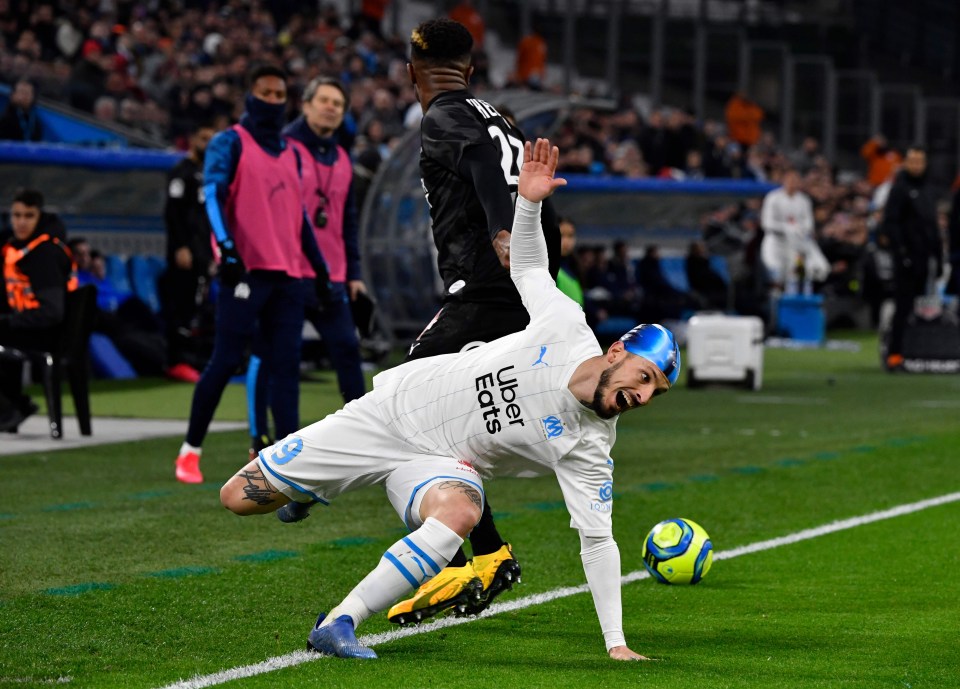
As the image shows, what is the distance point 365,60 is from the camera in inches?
1193

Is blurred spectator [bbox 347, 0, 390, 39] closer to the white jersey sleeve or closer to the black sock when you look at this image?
the black sock

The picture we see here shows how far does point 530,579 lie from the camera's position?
7125 mm

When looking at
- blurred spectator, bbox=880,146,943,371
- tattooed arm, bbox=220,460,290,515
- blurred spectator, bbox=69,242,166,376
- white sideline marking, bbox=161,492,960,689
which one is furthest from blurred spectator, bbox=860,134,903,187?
tattooed arm, bbox=220,460,290,515

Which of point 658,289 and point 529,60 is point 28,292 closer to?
point 658,289

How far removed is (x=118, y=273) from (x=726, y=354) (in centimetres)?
641

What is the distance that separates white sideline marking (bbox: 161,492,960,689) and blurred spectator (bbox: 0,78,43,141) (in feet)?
39.5

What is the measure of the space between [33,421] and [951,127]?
33.4m

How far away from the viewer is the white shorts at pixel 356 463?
546 centimetres

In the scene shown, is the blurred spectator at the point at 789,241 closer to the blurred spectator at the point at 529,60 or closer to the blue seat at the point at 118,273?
the blue seat at the point at 118,273

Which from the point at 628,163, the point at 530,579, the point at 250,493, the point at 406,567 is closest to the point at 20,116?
the point at 628,163

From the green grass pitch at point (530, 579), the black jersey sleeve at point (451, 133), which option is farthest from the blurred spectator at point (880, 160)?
the black jersey sleeve at point (451, 133)

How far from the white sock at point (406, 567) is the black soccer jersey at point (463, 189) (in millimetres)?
1217

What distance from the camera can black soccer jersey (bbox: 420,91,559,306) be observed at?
6.25 metres

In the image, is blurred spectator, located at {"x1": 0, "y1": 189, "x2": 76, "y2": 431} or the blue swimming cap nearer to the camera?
the blue swimming cap
